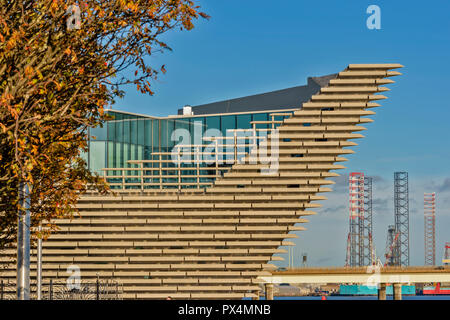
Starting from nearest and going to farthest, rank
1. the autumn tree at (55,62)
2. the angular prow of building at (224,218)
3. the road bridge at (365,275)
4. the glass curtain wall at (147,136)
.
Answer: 1. the autumn tree at (55,62)
2. the angular prow of building at (224,218)
3. the road bridge at (365,275)
4. the glass curtain wall at (147,136)

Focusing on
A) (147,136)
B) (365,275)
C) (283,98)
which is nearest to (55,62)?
(365,275)

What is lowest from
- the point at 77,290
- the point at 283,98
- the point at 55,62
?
the point at 77,290

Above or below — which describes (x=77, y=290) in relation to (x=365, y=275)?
above

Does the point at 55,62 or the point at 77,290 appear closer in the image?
the point at 55,62

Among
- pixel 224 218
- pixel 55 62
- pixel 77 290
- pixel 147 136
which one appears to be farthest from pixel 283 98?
pixel 55 62

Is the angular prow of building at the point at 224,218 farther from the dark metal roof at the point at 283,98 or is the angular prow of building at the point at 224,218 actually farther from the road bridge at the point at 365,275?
the dark metal roof at the point at 283,98

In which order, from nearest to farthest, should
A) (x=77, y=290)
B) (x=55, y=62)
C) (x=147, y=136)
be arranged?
(x=55, y=62)
(x=77, y=290)
(x=147, y=136)

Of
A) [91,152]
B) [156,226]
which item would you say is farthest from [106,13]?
[91,152]

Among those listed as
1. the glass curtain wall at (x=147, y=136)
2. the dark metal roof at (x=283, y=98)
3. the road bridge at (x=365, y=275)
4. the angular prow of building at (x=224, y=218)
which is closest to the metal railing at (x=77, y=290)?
the angular prow of building at (x=224, y=218)

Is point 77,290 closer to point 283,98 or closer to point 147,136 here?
point 147,136

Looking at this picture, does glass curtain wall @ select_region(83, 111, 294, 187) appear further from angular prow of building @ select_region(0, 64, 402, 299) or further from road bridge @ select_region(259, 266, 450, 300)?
angular prow of building @ select_region(0, 64, 402, 299)

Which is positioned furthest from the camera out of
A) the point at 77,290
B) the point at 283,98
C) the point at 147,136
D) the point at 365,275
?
the point at 283,98

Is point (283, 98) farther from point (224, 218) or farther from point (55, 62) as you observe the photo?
point (55, 62)
